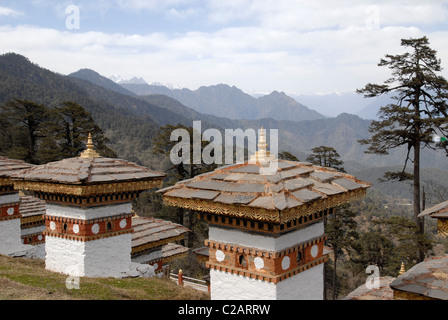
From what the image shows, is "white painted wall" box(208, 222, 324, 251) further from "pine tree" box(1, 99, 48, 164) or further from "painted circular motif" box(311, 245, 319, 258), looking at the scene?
"pine tree" box(1, 99, 48, 164)

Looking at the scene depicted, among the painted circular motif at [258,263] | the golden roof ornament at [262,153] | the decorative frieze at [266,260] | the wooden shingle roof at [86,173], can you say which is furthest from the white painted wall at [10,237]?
the painted circular motif at [258,263]

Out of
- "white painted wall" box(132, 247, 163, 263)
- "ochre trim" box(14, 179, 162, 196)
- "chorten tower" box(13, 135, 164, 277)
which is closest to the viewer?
"ochre trim" box(14, 179, 162, 196)

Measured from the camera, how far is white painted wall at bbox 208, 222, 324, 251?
20.7 ft

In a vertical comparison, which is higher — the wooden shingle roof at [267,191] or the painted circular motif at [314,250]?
the wooden shingle roof at [267,191]

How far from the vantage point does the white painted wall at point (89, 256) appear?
29.7 ft

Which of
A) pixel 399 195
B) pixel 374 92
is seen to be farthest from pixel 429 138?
pixel 399 195

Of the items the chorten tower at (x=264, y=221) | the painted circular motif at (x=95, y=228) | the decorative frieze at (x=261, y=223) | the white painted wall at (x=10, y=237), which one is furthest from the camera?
the white painted wall at (x=10, y=237)

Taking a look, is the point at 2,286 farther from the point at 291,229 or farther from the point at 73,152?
the point at 73,152

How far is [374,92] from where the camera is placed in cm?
2169

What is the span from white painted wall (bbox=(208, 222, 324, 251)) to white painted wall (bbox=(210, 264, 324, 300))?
0.56m

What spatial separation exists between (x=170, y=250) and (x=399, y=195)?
113 m

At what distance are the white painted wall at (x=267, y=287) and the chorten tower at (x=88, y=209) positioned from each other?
3.45 m

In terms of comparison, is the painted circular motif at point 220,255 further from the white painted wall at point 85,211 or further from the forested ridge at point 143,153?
the forested ridge at point 143,153

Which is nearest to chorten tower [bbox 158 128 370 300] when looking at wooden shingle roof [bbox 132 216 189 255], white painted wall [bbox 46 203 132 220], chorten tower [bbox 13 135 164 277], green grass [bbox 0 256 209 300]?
green grass [bbox 0 256 209 300]
